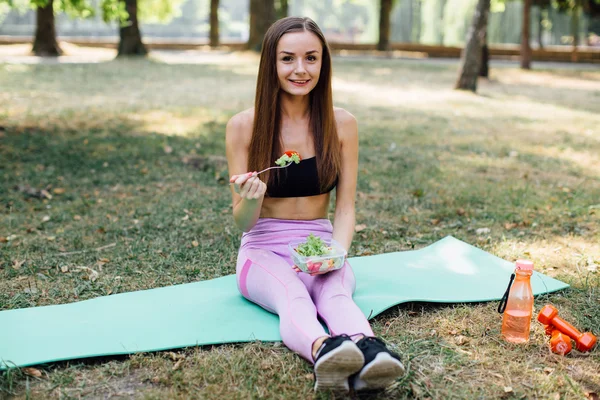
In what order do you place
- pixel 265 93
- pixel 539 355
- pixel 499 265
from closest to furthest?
pixel 539 355
pixel 265 93
pixel 499 265

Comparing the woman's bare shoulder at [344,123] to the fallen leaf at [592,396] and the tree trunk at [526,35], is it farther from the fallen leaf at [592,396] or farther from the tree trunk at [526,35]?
the tree trunk at [526,35]

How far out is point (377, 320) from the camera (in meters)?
3.25

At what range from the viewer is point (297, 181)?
11.0 ft

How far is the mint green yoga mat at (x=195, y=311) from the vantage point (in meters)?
2.88

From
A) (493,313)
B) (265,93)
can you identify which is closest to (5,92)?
(265,93)

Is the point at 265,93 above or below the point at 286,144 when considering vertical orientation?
above

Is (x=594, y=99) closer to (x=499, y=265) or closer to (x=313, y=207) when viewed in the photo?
(x=499, y=265)

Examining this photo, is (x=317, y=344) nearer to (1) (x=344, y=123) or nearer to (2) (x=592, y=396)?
(2) (x=592, y=396)

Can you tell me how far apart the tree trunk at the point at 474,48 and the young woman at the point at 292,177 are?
1049 centimetres

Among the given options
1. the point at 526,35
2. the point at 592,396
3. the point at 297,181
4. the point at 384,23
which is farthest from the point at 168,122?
the point at 384,23

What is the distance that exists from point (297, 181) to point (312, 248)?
19.3 inches

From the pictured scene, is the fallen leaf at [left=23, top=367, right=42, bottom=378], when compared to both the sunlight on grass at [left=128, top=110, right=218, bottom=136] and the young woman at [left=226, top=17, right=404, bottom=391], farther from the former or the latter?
the sunlight on grass at [left=128, top=110, right=218, bottom=136]

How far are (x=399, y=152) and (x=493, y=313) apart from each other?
14.5ft

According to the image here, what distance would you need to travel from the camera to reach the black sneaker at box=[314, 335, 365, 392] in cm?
233
